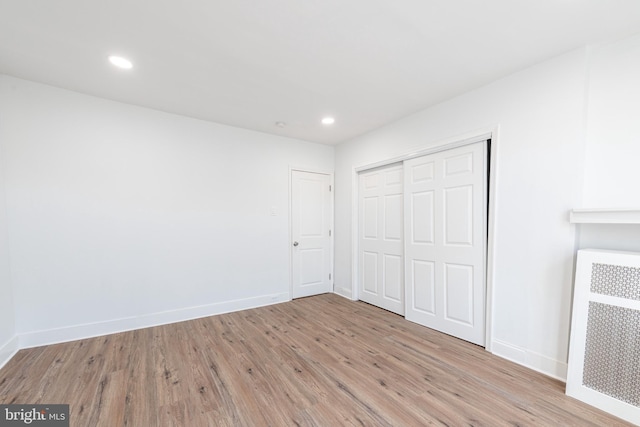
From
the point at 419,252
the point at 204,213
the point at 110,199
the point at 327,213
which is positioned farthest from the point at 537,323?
the point at 110,199

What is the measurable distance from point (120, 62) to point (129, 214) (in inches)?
63.3

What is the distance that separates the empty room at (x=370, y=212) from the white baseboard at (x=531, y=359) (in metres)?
0.02

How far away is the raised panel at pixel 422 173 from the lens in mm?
3086

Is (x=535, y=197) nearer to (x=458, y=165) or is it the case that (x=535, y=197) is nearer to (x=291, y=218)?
(x=458, y=165)

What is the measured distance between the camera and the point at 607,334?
177cm

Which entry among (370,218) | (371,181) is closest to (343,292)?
(370,218)

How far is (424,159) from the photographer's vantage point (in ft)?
10.3

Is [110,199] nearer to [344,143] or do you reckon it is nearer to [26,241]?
[26,241]

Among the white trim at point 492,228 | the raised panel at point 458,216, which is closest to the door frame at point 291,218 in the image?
the raised panel at point 458,216

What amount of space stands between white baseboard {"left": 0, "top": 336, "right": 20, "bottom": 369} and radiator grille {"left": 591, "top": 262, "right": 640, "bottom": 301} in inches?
187

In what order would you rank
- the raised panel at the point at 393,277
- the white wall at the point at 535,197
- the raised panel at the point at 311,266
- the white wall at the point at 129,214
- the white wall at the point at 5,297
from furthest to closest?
the raised panel at the point at 311,266, the raised panel at the point at 393,277, the white wall at the point at 129,214, the white wall at the point at 5,297, the white wall at the point at 535,197

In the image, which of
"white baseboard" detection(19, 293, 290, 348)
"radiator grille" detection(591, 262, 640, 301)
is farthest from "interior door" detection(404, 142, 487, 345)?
"white baseboard" detection(19, 293, 290, 348)

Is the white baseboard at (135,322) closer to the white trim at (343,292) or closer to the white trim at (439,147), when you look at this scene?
the white trim at (343,292)

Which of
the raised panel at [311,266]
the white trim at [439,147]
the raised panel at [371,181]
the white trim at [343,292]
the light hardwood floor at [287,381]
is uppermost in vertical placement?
the white trim at [439,147]
